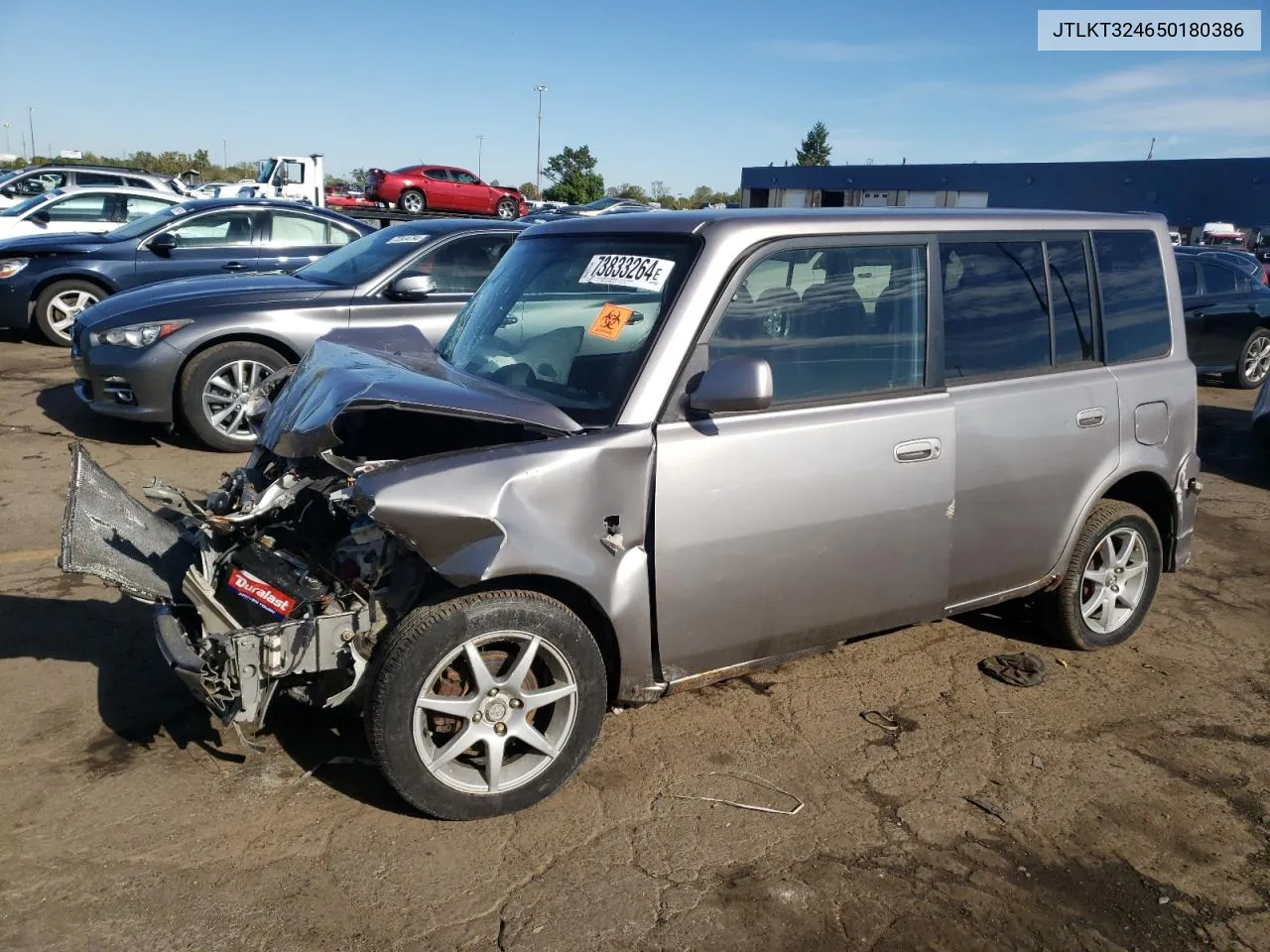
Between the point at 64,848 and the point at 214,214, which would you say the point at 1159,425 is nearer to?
the point at 64,848

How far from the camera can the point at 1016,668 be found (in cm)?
448

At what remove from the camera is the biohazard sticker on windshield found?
3469 mm

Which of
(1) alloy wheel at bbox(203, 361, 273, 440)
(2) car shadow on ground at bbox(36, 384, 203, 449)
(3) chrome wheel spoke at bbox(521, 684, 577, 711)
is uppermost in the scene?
(1) alloy wheel at bbox(203, 361, 273, 440)

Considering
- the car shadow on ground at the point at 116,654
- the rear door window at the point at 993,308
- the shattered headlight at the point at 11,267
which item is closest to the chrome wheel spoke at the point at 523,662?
the car shadow on ground at the point at 116,654

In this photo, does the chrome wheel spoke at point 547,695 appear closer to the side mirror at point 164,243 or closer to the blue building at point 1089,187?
the side mirror at point 164,243

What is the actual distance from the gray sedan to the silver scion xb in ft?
10.1

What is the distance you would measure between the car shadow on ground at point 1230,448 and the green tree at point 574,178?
4086 centimetres

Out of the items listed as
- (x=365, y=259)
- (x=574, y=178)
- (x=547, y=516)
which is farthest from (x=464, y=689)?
(x=574, y=178)

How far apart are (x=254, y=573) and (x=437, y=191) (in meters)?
31.6

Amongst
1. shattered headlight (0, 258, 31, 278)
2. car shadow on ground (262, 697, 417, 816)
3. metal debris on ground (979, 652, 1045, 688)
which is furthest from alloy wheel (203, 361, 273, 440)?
shattered headlight (0, 258, 31, 278)

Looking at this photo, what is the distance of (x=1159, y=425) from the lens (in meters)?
4.50

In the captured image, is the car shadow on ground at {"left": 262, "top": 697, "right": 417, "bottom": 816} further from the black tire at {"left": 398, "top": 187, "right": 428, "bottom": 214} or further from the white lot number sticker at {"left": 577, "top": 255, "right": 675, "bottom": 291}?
the black tire at {"left": 398, "top": 187, "right": 428, "bottom": 214}

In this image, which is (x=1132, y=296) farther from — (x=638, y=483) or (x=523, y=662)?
(x=523, y=662)

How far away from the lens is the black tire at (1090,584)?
4.40 m
